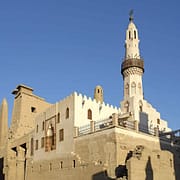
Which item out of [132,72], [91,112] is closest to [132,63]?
[132,72]

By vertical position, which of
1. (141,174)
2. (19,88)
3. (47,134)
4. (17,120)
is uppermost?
(19,88)

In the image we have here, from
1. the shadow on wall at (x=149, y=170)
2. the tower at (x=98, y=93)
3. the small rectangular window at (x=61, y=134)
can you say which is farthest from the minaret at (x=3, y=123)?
the shadow on wall at (x=149, y=170)

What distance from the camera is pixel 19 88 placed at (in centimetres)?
4431

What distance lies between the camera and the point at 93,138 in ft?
91.6

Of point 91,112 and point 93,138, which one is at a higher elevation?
point 91,112

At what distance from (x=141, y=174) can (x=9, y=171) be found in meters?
21.2

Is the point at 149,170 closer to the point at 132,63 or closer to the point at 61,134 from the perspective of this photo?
the point at 61,134

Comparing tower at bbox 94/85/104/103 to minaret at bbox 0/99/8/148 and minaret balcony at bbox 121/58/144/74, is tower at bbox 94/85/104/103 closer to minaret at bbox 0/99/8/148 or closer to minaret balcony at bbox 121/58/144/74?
minaret balcony at bbox 121/58/144/74

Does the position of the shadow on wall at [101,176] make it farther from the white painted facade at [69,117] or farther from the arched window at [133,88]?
the arched window at [133,88]

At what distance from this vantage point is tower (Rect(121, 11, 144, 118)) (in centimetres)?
4028

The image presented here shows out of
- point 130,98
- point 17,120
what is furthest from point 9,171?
point 130,98

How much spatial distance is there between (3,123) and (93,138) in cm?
2390

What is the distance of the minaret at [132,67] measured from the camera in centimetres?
4172

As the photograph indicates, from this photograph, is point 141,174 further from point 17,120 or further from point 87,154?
point 17,120
